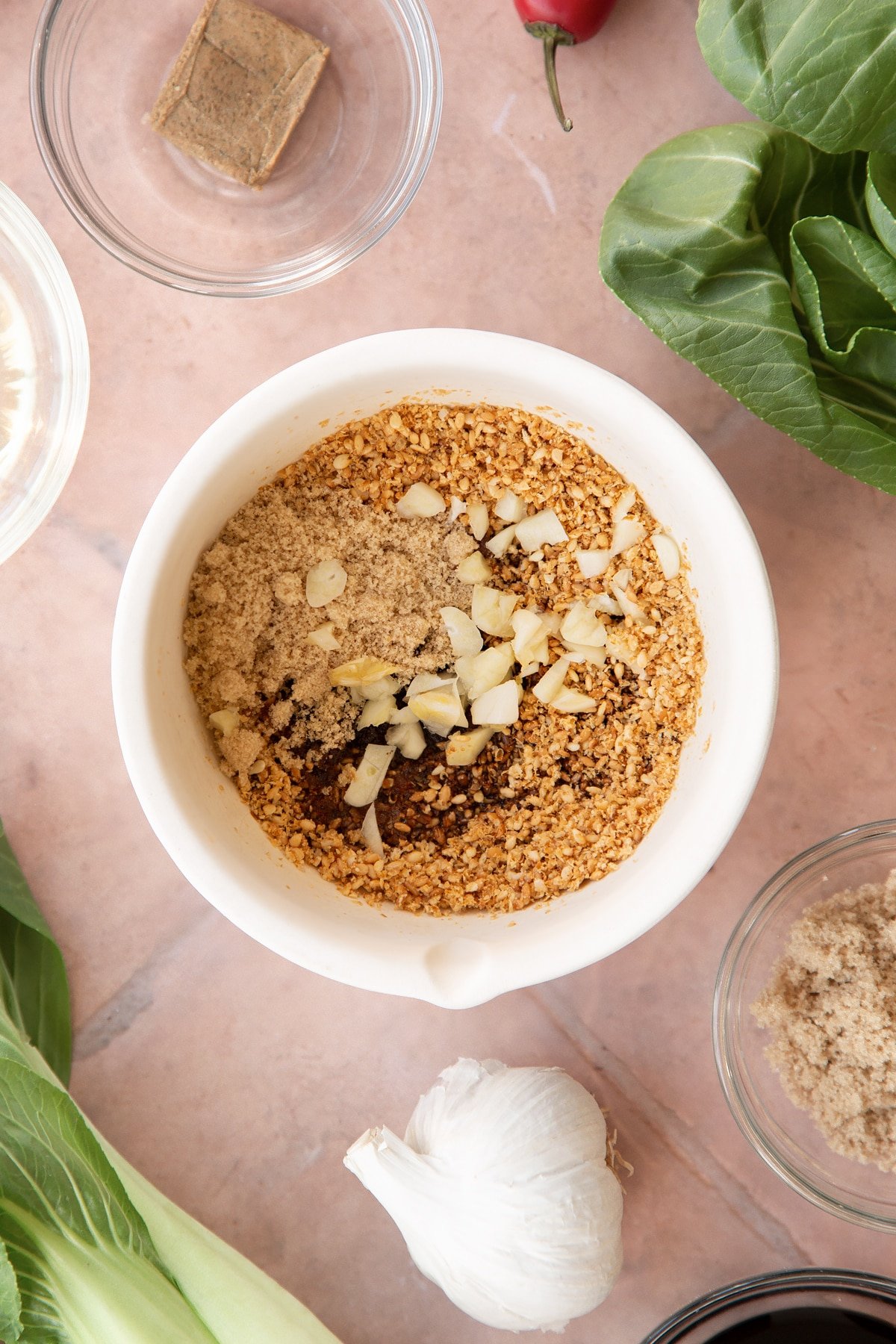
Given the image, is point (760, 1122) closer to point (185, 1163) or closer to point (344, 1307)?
point (344, 1307)

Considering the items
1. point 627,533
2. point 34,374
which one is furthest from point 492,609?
point 34,374

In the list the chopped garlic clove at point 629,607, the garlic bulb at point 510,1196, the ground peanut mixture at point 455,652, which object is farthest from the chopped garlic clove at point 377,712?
the garlic bulb at point 510,1196

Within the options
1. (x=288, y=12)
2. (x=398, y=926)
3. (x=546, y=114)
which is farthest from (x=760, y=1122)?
(x=288, y=12)

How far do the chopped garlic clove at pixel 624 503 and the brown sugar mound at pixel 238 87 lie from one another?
443 millimetres

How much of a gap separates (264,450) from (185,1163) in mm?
686

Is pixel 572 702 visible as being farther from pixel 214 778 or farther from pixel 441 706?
pixel 214 778

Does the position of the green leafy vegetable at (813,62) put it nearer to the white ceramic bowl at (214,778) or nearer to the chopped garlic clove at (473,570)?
the white ceramic bowl at (214,778)

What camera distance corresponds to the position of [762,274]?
0.85 metres

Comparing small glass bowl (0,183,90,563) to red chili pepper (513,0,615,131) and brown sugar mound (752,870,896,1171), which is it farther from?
brown sugar mound (752,870,896,1171)

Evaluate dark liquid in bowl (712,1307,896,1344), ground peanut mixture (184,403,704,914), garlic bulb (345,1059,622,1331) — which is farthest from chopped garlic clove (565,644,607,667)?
dark liquid in bowl (712,1307,896,1344)

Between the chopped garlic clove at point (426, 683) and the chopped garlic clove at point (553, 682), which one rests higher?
the chopped garlic clove at point (426, 683)

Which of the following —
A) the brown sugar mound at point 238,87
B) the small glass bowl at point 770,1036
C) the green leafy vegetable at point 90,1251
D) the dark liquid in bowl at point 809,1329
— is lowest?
the dark liquid in bowl at point 809,1329

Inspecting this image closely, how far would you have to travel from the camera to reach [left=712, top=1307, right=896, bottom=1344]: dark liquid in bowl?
97 cm

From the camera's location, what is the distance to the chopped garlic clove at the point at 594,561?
0.92 meters
